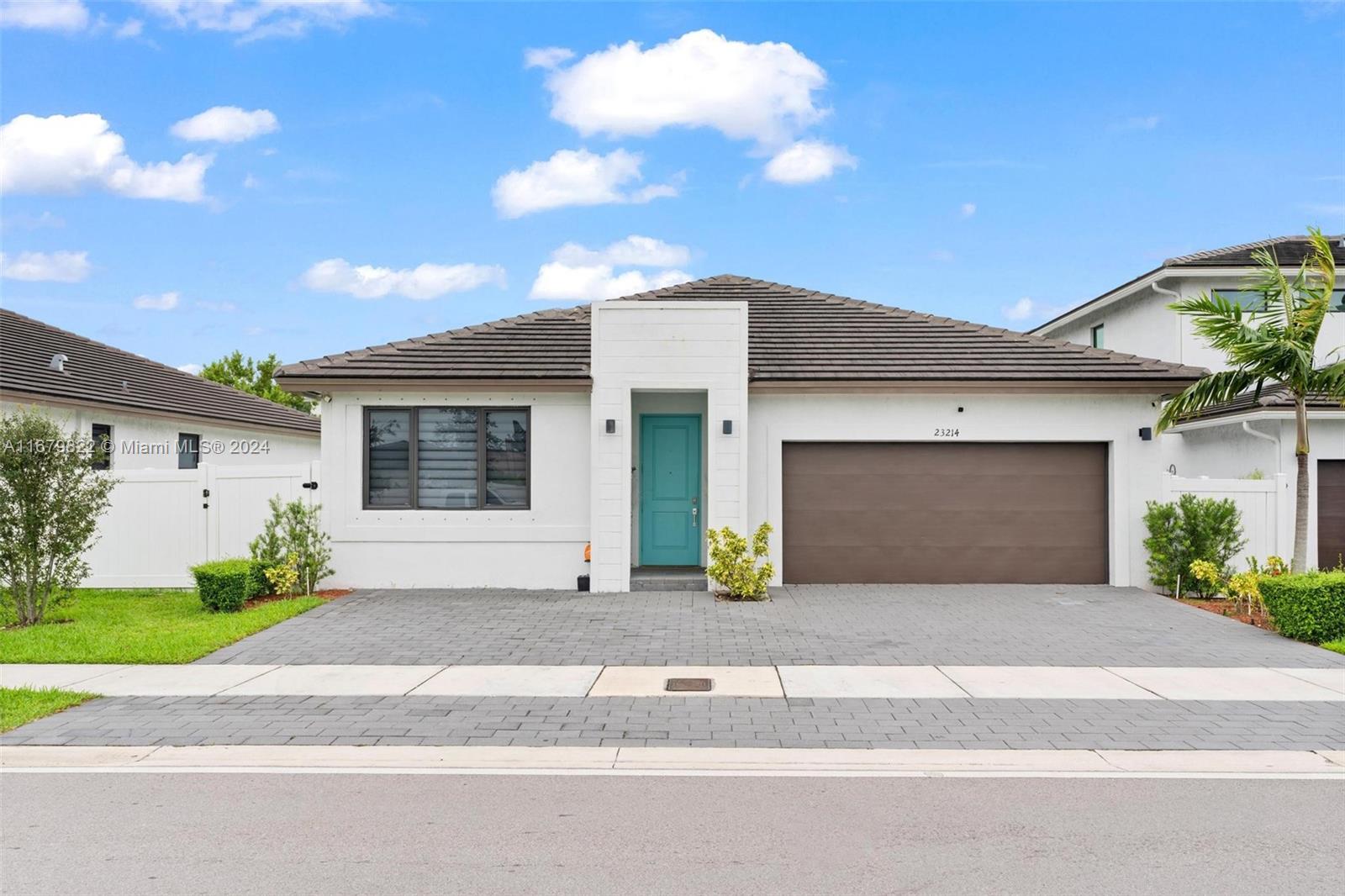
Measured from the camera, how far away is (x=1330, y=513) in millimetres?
16031

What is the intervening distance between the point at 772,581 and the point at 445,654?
6.47 meters


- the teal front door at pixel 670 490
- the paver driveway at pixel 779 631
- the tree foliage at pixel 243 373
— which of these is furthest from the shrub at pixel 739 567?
the tree foliage at pixel 243 373

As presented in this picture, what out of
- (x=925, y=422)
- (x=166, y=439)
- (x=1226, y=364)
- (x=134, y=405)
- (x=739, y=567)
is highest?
(x=1226, y=364)

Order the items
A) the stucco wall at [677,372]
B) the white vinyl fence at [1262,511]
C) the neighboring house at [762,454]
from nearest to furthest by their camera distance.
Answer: the stucco wall at [677,372] < the neighboring house at [762,454] < the white vinyl fence at [1262,511]

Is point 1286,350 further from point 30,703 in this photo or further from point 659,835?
point 30,703

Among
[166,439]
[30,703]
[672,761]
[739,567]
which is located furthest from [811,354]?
[166,439]

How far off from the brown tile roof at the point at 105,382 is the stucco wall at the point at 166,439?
0.99ft

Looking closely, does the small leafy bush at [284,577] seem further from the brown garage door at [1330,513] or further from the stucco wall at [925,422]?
the brown garage door at [1330,513]

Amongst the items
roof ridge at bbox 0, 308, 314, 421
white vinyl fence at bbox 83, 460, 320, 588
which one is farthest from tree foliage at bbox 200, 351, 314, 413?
white vinyl fence at bbox 83, 460, 320, 588

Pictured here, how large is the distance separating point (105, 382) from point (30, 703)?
16.1m

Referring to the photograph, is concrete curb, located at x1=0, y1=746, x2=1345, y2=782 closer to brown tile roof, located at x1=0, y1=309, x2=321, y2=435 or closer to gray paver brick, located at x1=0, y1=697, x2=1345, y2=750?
gray paver brick, located at x1=0, y1=697, x2=1345, y2=750

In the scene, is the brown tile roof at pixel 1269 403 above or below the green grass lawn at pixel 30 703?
above

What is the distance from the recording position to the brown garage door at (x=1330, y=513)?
15.8 metres

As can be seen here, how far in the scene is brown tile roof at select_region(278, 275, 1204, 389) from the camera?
1362 cm
